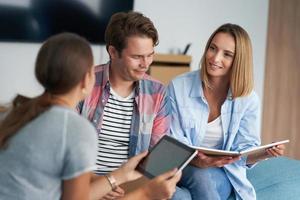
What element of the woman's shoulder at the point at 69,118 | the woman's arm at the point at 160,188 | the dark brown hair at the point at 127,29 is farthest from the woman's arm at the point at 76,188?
the dark brown hair at the point at 127,29

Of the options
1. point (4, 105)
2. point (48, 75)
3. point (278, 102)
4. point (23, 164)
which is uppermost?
point (48, 75)

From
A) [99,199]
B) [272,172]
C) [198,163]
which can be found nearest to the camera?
[99,199]

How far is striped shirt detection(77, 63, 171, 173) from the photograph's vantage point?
171 cm

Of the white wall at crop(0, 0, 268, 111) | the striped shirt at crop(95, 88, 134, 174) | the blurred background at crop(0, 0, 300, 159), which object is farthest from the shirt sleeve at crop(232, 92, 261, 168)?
the white wall at crop(0, 0, 268, 111)

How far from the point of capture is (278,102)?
3.83 meters

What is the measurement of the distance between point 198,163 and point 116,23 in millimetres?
608

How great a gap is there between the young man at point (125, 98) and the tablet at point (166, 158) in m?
0.25

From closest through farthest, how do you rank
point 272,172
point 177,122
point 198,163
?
point 198,163, point 177,122, point 272,172

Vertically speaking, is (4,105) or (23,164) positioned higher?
(23,164)

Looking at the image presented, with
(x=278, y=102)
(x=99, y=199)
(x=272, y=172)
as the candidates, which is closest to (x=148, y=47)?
(x=99, y=199)

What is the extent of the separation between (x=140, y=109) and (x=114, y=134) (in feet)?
0.43

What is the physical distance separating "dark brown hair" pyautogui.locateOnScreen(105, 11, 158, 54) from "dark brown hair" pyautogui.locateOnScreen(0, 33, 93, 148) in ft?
1.67

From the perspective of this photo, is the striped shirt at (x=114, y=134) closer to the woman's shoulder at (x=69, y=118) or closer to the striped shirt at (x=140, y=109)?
the striped shirt at (x=140, y=109)

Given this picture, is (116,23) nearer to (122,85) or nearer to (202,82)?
(122,85)
